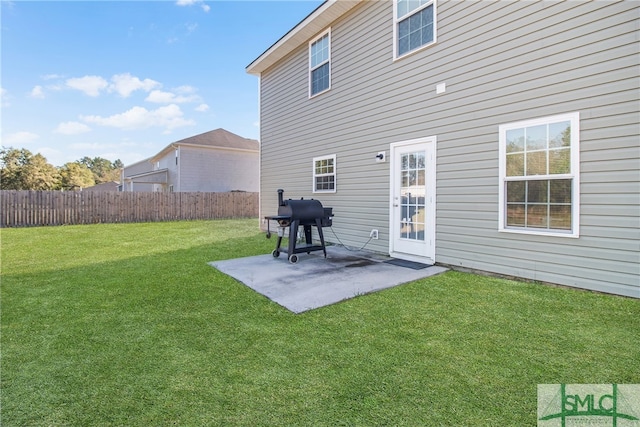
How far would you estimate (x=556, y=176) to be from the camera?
12.0 feet

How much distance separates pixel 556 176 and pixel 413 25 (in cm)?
350

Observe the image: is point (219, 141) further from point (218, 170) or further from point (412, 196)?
point (412, 196)

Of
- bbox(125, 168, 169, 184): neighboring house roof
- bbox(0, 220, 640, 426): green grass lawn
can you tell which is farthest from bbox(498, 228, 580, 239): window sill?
bbox(125, 168, 169, 184): neighboring house roof

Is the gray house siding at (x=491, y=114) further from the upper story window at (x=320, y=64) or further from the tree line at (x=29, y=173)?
the tree line at (x=29, y=173)

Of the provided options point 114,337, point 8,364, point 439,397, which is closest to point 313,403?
point 439,397

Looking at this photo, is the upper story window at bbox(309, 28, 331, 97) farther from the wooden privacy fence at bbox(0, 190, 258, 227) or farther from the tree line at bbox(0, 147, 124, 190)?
the tree line at bbox(0, 147, 124, 190)

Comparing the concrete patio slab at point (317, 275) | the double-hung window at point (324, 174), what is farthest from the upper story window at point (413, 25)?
the concrete patio slab at point (317, 275)

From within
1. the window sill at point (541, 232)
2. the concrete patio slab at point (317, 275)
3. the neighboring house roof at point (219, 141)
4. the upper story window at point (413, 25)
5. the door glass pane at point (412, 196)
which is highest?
the neighboring house roof at point (219, 141)

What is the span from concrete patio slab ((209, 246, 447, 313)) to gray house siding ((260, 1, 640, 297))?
88cm

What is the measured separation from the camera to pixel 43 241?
8000mm

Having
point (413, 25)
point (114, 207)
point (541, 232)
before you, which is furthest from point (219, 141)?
point (541, 232)

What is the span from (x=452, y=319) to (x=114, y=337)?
2982mm

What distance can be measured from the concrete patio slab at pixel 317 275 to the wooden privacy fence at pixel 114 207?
10752 mm

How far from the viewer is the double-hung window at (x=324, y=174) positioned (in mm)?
7359
